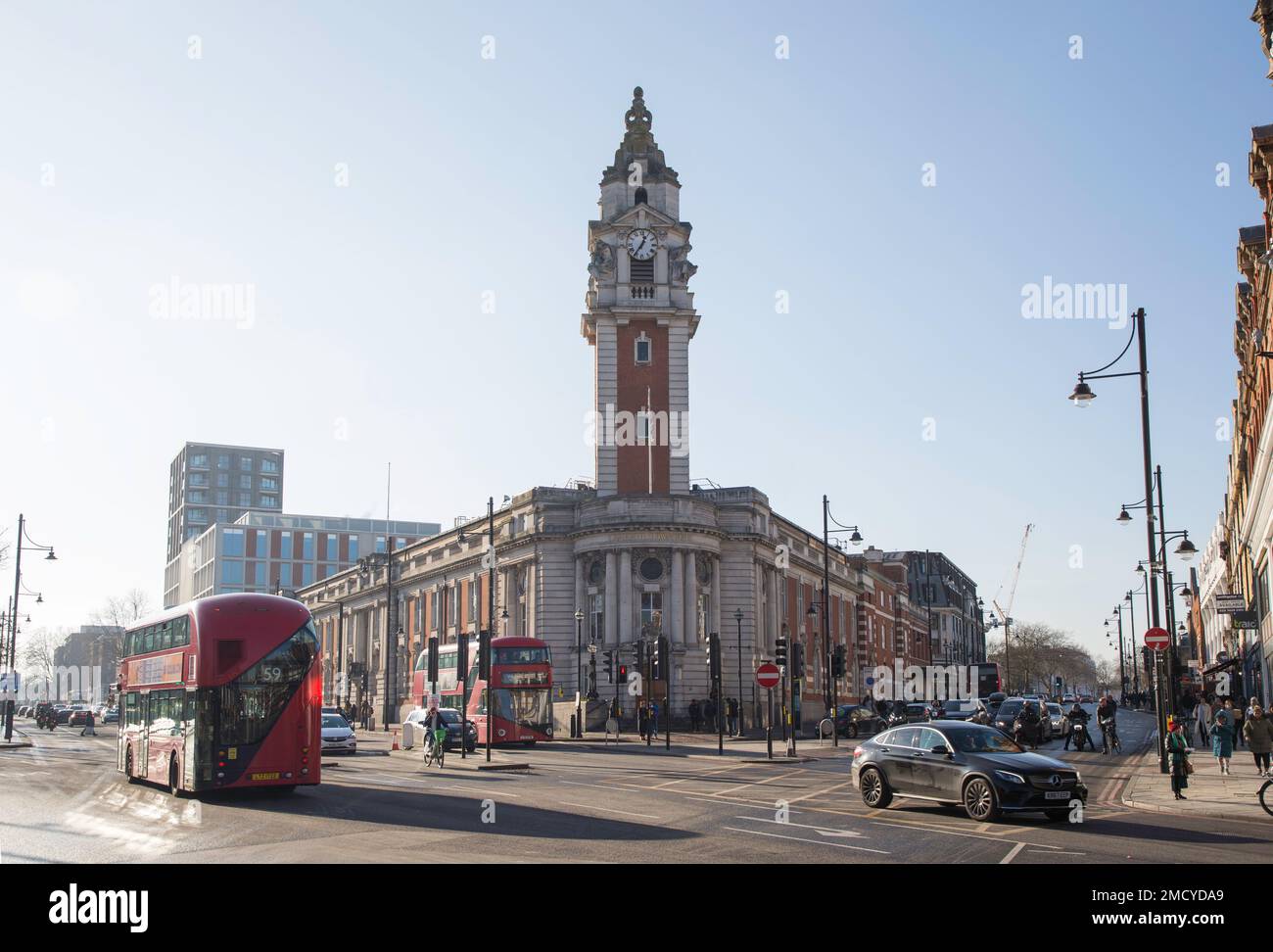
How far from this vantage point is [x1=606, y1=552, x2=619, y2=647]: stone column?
63.0m

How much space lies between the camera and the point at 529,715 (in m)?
47.5

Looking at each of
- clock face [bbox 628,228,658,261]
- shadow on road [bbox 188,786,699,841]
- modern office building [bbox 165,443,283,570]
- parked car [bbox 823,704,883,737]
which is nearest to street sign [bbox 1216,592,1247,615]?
parked car [bbox 823,704,883,737]

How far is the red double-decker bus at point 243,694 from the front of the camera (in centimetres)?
2262

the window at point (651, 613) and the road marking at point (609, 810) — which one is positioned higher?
the window at point (651, 613)

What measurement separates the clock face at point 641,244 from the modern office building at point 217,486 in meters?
109

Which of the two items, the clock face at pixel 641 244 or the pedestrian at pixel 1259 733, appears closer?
the pedestrian at pixel 1259 733

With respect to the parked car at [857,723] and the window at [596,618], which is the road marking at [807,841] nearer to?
the parked car at [857,723]

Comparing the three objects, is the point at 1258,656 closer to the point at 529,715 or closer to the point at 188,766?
the point at 529,715

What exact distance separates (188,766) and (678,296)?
50150mm

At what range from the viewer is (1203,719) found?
141ft

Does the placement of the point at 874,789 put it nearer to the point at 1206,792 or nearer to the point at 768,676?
the point at 1206,792

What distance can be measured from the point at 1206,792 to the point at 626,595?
132 feet

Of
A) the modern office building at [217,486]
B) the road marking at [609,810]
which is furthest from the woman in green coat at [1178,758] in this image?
the modern office building at [217,486]
